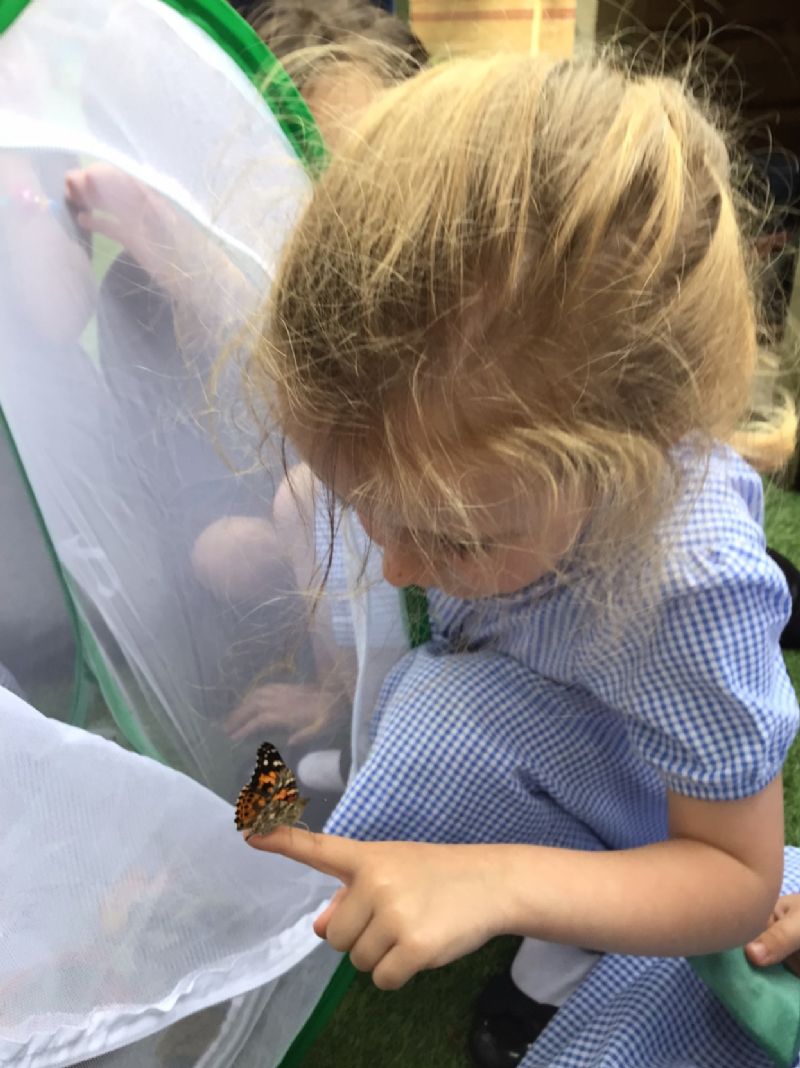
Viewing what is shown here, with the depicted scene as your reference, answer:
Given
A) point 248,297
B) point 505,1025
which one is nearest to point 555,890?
point 505,1025

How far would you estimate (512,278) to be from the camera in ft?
1.30

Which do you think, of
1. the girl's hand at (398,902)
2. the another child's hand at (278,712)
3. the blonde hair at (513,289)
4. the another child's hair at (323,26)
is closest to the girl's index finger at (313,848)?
the girl's hand at (398,902)

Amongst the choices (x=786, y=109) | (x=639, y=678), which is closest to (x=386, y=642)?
(x=639, y=678)

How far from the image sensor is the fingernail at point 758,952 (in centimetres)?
61

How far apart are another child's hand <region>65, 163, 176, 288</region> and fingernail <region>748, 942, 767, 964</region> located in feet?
1.91

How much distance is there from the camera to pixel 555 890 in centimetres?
51

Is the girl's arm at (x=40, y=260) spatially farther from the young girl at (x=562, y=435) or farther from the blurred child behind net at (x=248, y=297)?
the young girl at (x=562, y=435)

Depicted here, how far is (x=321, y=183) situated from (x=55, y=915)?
365mm

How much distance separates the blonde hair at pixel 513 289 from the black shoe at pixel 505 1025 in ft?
1.51

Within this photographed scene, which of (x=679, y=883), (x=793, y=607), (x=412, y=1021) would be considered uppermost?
(x=679, y=883)

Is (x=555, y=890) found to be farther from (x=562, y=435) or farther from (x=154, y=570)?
(x=154, y=570)

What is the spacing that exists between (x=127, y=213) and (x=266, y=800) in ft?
1.28

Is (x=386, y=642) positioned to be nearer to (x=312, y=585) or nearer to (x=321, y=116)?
(x=312, y=585)

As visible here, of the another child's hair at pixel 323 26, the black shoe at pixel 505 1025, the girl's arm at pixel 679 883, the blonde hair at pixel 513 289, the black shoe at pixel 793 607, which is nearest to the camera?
the blonde hair at pixel 513 289
